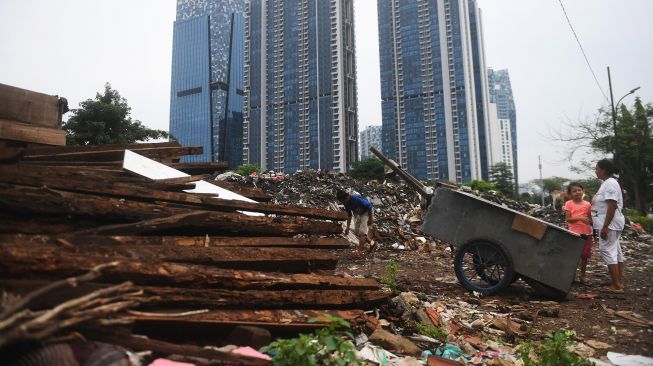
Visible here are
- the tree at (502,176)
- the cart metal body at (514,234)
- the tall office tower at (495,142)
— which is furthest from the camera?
the tall office tower at (495,142)

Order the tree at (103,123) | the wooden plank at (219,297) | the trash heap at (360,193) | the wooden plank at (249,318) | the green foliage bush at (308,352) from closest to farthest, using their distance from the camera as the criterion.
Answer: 1. the wooden plank at (219,297)
2. the green foliage bush at (308,352)
3. the wooden plank at (249,318)
4. the trash heap at (360,193)
5. the tree at (103,123)

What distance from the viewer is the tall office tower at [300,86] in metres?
63.3

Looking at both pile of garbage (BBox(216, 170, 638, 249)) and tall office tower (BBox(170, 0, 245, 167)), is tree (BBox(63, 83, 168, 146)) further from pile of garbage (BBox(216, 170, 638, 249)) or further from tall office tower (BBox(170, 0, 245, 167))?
tall office tower (BBox(170, 0, 245, 167))

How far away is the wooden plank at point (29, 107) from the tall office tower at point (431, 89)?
62.7m

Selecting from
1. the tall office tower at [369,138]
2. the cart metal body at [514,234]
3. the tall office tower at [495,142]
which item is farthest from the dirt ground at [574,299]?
the tall office tower at [369,138]

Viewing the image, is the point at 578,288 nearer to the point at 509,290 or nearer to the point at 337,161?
the point at 509,290

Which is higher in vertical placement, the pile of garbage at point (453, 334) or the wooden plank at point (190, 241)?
the wooden plank at point (190, 241)

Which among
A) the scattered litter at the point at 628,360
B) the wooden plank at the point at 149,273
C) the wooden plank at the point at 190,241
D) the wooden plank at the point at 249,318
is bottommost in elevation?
the scattered litter at the point at 628,360

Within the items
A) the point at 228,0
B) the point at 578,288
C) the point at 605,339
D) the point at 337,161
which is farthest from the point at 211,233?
the point at 228,0

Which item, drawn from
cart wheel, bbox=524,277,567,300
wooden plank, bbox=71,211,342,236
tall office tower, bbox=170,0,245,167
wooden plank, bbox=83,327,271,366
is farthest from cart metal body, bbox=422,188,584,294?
tall office tower, bbox=170,0,245,167

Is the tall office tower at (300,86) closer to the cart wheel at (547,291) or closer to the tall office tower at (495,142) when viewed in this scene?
the tall office tower at (495,142)

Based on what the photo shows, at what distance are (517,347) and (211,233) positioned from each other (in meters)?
2.78

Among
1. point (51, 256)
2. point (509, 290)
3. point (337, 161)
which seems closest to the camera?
point (51, 256)

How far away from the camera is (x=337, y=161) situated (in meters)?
62.1
